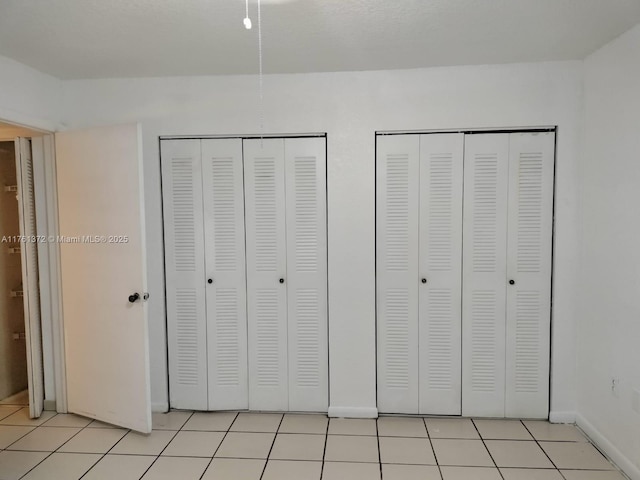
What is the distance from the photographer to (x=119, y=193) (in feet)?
9.28

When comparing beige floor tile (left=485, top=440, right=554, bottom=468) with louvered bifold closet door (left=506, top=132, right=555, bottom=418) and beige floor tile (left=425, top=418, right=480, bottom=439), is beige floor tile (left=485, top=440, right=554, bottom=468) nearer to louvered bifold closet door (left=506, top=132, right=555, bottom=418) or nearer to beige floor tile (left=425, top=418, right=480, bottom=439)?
beige floor tile (left=425, top=418, right=480, bottom=439)

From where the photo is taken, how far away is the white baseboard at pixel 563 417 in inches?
115

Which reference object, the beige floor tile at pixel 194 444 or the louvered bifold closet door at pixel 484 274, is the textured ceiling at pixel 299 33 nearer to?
the louvered bifold closet door at pixel 484 274

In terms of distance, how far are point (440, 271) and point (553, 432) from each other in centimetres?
131

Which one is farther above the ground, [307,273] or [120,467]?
[307,273]

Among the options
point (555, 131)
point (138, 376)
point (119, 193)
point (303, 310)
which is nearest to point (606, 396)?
point (555, 131)

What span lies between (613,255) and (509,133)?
40.8 inches

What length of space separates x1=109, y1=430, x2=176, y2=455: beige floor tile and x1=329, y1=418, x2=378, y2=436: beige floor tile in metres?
1.11

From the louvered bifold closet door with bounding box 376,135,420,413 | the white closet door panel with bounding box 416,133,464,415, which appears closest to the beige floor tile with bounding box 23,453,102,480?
the louvered bifold closet door with bounding box 376,135,420,413

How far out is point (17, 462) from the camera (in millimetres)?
2523

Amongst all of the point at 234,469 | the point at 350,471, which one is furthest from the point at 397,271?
the point at 234,469

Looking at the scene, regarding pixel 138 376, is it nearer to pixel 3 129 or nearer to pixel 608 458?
pixel 3 129

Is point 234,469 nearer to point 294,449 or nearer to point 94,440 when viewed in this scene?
point 294,449

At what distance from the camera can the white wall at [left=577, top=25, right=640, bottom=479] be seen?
2.32 meters
